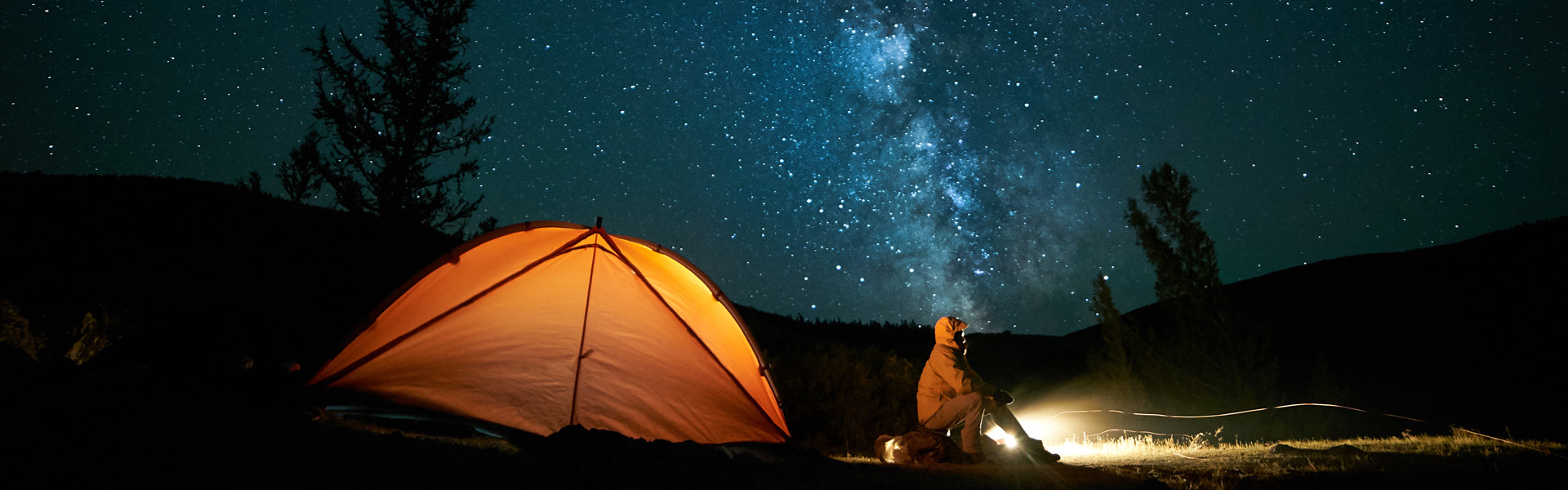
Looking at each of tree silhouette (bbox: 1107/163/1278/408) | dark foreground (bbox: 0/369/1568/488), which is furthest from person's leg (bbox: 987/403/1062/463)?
tree silhouette (bbox: 1107/163/1278/408)

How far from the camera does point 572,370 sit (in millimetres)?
6145

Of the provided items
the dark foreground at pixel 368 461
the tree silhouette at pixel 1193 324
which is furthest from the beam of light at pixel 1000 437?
the tree silhouette at pixel 1193 324

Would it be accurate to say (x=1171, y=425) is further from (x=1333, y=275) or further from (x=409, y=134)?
(x=1333, y=275)

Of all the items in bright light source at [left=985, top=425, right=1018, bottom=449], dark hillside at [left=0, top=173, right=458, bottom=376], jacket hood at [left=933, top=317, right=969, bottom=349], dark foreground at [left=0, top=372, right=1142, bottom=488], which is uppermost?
dark hillside at [left=0, top=173, right=458, bottom=376]

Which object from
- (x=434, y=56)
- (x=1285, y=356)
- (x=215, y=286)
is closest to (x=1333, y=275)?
(x=1285, y=356)

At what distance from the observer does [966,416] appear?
20.8 feet

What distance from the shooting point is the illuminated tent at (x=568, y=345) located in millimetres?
5836

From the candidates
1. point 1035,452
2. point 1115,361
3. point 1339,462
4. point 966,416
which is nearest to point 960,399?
point 966,416

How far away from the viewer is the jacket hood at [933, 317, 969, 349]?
648cm

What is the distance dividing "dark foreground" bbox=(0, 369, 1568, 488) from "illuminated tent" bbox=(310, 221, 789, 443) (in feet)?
1.68

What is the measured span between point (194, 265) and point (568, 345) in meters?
11.2

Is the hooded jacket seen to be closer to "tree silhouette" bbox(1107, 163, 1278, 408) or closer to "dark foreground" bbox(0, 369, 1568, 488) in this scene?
"dark foreground" bbox(0, 369, 1568, 488)

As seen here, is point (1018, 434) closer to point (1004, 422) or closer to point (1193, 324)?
point (1004, 422)

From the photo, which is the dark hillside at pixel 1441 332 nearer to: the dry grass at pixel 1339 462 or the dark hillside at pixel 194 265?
the dry grass at pixel 1339 462
